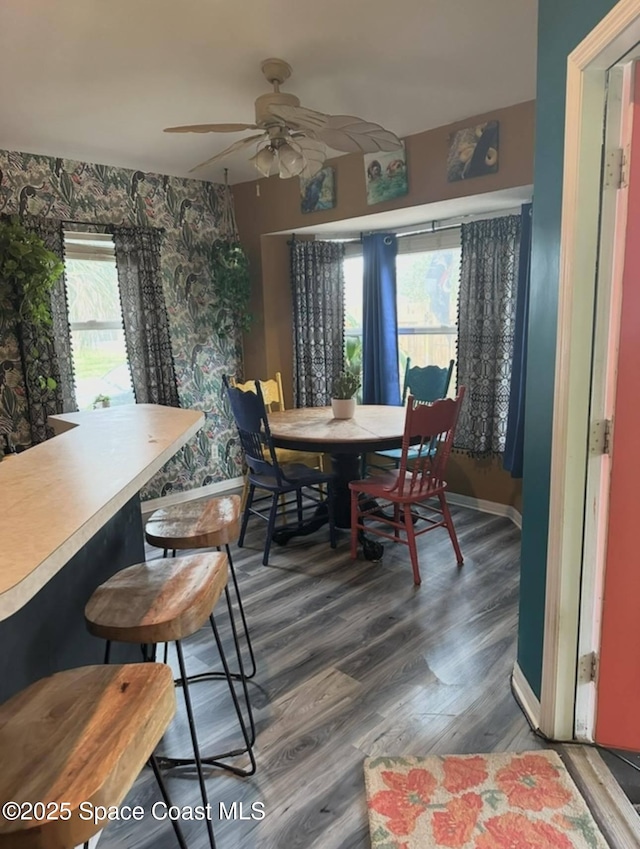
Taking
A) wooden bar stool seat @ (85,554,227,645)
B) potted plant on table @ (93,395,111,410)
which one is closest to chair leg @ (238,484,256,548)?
potted plant on table @ (93,395,111,410)

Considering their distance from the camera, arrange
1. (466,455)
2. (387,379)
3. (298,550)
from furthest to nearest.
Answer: (387,379), (466,455), (298,550)

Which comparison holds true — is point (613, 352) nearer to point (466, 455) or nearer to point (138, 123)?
point (466, 455)

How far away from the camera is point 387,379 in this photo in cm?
443

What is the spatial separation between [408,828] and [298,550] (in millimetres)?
1937

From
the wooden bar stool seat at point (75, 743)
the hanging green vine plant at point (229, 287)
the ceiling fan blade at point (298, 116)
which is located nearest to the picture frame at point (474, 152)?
the ceiling fan blade at point (298, 116)

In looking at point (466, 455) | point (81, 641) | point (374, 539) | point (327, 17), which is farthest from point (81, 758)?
point (466, 455)

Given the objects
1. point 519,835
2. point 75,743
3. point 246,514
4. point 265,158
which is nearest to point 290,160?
point 265,158

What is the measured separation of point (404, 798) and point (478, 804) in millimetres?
211

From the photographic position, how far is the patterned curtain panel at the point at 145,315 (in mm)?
3955

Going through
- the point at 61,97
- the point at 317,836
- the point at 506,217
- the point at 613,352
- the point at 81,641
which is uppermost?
the point at 61,97

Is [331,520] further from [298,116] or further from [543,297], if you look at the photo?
[298,116]

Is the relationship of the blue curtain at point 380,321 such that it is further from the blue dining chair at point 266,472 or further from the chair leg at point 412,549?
the chair leg at point 412,549

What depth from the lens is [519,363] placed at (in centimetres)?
344

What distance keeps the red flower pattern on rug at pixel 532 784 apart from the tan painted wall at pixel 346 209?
2211mm
